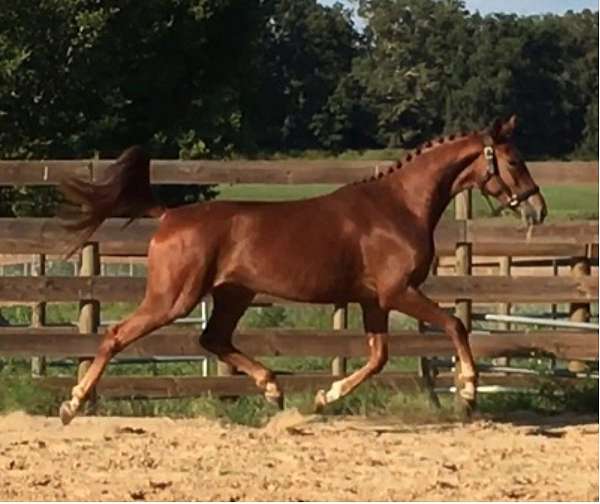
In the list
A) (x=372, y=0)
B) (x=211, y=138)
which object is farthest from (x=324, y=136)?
(x=211, y=138)

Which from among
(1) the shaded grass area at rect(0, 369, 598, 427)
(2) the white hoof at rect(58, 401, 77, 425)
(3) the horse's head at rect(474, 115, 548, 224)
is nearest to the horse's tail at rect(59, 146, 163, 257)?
(2) the white hoof at rect(58, 401, 77, 425)

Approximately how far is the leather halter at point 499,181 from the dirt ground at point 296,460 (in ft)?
4.78

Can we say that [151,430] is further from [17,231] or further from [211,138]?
[211,138]

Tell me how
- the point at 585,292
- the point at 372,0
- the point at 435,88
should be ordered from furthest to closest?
A: the point at 372,0 < the point at 435,88 < the point at 585,292

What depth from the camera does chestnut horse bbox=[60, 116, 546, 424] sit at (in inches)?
340

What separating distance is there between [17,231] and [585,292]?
4.05 meters

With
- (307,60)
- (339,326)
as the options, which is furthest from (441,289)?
(307,60)

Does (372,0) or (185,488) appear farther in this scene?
(372,0)

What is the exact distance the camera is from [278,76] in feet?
242

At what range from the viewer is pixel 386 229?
28.9ft

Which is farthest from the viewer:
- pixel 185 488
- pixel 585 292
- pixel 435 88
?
pixel 435 88

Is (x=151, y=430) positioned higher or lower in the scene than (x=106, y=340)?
lower

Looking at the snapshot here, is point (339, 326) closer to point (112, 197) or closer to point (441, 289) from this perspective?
point (441, 289)

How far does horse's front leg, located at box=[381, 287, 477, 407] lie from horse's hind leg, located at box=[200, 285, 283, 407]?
3.12 feet
